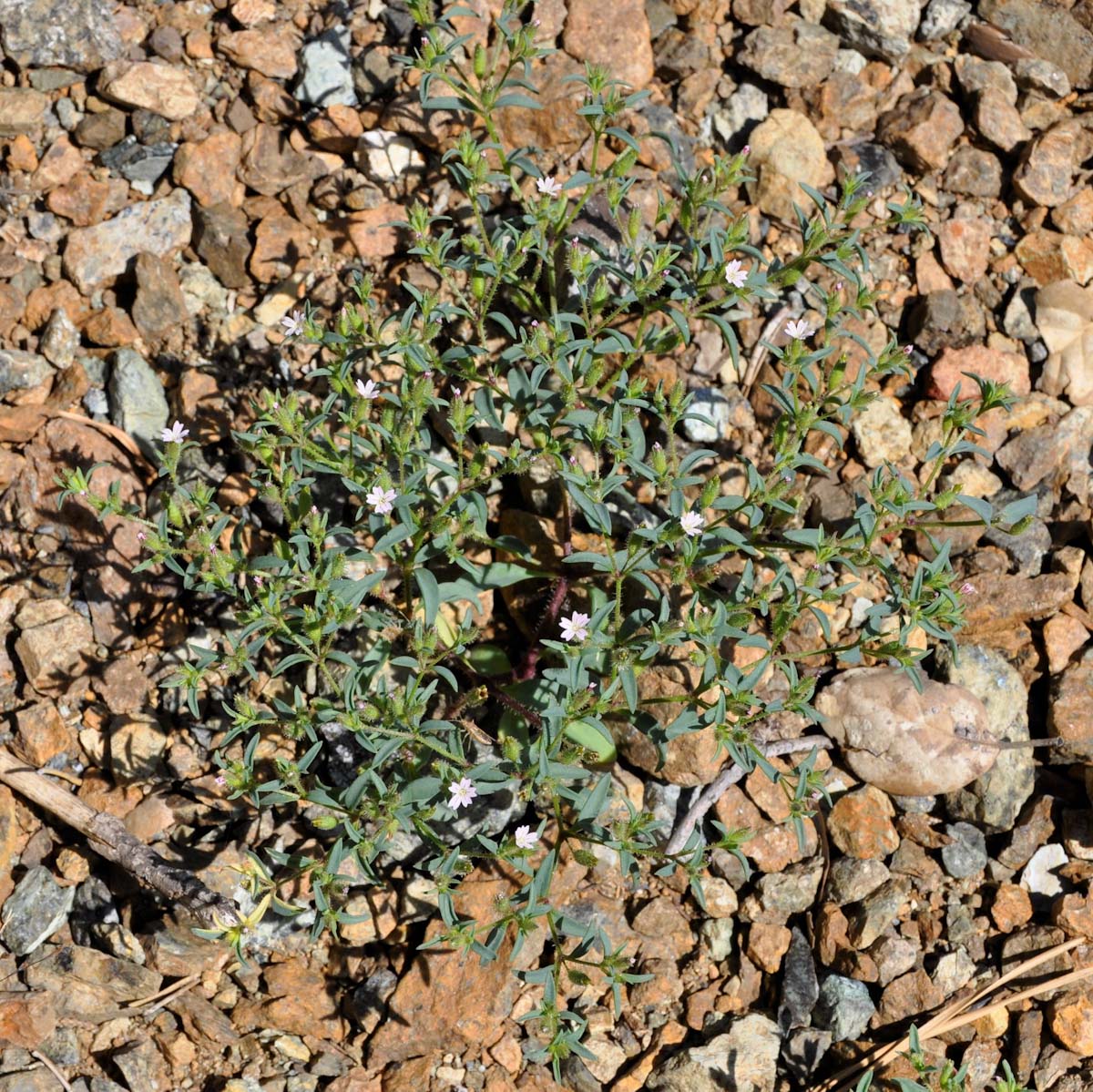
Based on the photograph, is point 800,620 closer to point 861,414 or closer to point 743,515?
point 743,515

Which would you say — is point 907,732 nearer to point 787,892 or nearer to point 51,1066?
point 787,892

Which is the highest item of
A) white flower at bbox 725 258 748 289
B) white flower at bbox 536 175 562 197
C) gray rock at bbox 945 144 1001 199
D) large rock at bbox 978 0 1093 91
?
large rock at bbox 978 0 1093 91

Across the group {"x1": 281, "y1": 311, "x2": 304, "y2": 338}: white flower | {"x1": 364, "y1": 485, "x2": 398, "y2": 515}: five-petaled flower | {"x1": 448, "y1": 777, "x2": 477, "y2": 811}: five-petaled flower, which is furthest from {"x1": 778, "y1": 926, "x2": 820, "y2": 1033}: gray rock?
{"x1": 281, "y1": 311, "x2": 304, "y2": 338}: white flower

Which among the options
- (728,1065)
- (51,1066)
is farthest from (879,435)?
(51,1066)

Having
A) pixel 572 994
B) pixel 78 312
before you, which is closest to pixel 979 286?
pixel 572 994

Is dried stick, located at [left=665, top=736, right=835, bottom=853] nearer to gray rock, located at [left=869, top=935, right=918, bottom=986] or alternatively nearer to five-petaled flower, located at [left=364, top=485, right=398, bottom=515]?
gray rock, located at [left=869, top=935, right=918, bottom=986]

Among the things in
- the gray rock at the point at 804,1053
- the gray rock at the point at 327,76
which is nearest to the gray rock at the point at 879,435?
the gray rock at the point at 804,1053
